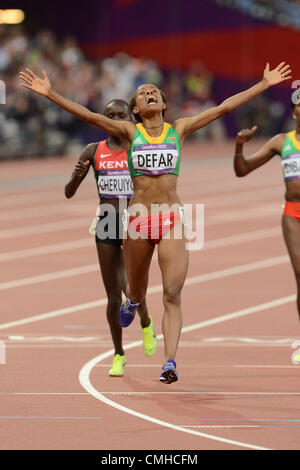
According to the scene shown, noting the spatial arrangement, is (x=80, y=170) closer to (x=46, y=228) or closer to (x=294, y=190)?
(x=294, y=190)

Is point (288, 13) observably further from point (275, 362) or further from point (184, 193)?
point (275, 362)

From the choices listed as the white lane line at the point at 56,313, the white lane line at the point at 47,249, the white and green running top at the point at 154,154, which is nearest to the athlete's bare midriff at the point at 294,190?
the white and green running top at the point at 154,154

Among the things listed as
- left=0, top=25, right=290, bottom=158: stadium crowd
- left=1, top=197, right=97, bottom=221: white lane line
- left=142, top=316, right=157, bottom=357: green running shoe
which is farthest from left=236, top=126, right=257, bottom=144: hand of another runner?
left=0, top=25, right=290, bottom=158: stadium crowd

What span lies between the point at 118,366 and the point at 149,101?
2164mm

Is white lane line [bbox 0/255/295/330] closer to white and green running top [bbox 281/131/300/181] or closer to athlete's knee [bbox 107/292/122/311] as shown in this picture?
athlete's knee [bbox 107/292/122/311]

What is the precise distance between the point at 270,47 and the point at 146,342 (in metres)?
32.9

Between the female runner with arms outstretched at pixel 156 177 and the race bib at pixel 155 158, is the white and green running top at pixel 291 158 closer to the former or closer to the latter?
the female runner with arms outstretched at pixel 156 177

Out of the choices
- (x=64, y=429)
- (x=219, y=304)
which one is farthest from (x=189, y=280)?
(x=64, y=429)

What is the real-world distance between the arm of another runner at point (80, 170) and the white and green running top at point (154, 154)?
0.63 metres

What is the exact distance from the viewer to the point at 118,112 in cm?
986

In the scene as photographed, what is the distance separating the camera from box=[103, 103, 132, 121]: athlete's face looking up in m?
9.86

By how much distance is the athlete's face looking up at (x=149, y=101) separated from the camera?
368 inches

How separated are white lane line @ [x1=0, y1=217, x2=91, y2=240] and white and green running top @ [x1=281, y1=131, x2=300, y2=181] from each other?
9723mm

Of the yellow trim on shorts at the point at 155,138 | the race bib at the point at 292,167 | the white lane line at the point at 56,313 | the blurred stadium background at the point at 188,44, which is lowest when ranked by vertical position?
the white lane line at the point at 56,313
